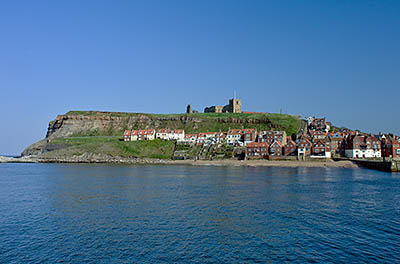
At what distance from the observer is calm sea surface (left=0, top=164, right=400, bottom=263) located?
823 inches

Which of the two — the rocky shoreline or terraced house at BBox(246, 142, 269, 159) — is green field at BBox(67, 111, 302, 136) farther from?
the rocky shoreline

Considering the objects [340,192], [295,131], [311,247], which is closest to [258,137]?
[295,131]

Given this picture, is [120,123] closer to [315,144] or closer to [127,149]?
[127,149]

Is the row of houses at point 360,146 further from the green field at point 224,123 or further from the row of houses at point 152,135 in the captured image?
the row of houses at point 152,135

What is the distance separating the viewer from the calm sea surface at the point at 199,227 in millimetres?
20906

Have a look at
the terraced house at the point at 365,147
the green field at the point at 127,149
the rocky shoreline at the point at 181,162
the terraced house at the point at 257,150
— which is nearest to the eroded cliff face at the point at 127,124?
the green field at the point at 127,149

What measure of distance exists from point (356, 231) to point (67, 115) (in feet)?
590

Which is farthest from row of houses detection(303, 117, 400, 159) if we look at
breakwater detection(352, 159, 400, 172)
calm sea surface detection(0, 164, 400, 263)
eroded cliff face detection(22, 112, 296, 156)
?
calm sea surface detection(0, 164, 400, 263)

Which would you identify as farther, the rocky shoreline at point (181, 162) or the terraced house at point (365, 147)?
the terraced house at point (365, 147)

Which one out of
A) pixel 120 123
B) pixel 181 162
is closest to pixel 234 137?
pixel 181 162

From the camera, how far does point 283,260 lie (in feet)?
65.7

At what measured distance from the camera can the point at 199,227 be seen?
1072 inches

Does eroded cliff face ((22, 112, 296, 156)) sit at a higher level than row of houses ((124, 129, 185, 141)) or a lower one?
higher

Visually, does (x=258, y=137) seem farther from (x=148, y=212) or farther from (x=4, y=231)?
(x=4, y=231)
